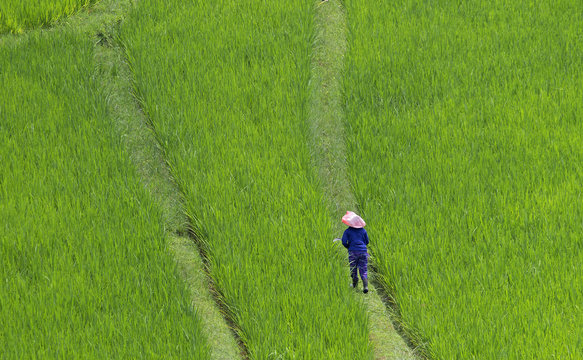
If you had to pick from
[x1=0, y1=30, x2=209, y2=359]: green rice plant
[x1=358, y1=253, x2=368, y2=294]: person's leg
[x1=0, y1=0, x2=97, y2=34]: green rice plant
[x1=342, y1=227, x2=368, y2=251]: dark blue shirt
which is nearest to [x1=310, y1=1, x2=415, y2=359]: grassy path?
[x1=358, y1=253, x2=368, y2=294]: person's leg

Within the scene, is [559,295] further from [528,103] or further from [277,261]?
[528,103]

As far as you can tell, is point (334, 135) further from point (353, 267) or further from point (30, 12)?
point (30, 12)

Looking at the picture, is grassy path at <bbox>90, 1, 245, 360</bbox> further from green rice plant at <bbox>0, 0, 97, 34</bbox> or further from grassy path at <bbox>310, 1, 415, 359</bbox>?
grassy path at <bbox>310, 1, 415, 359</bbox>

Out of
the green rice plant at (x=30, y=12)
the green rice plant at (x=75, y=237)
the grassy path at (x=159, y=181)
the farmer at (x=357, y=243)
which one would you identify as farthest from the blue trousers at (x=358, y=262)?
the green rice plant at (x=30, y=12)

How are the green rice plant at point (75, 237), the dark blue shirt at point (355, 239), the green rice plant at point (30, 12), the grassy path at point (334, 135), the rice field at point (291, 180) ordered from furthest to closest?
1. the green rice plant at point (30, 12)
2. the dark blue shirt at point (355, 239)
3. the grassy path at point (334, 135)
4. the rice field at point (291, 180)
5. the green rice plant at point (75, 237)

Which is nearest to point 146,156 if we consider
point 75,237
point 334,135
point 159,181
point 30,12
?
point 159,181

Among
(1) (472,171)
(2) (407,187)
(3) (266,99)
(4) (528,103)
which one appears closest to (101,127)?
(3) (266,99)

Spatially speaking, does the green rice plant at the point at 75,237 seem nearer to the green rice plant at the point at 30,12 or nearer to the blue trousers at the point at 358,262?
the green rice plant at the point at 30,12
